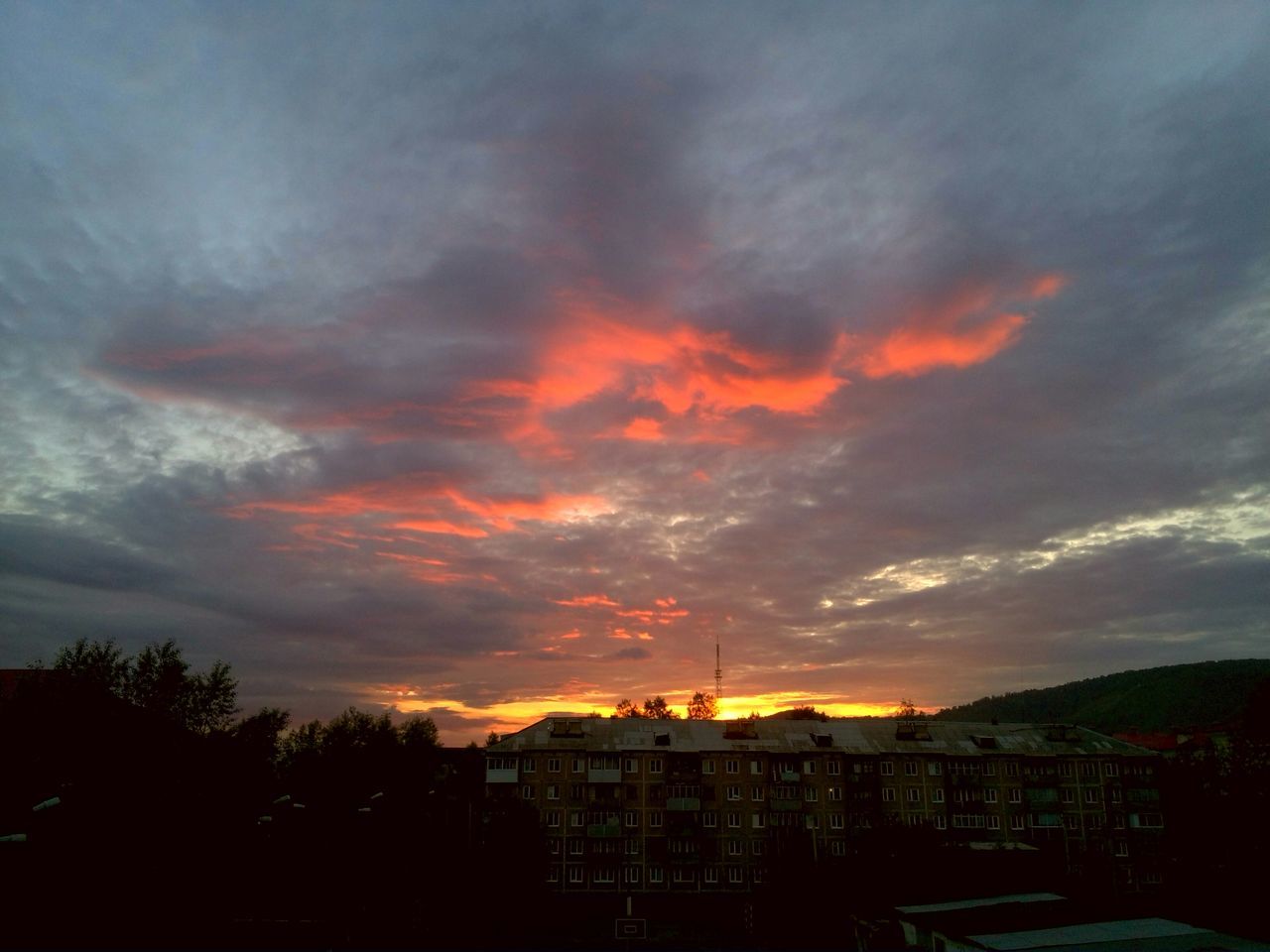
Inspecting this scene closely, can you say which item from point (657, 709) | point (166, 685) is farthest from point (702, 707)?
point (166, 685)

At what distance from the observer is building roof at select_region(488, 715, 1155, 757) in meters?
82.2

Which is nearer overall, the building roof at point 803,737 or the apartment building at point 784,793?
the apartment building at point 784,793

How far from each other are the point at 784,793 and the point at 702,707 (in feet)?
162

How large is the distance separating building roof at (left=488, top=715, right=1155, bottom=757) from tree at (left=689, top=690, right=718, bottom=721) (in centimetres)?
4052

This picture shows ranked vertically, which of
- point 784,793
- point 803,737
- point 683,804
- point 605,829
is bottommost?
point 605,829

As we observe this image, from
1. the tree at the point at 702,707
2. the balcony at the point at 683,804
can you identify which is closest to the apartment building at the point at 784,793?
the balcony at the point at 683,804

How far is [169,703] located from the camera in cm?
7431

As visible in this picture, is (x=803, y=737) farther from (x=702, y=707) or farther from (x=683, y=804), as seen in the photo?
(x=702, y=707)

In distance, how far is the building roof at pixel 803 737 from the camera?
270 feet

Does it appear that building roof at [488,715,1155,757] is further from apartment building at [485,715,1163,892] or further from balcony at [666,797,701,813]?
balcony at [666,797,701,813]

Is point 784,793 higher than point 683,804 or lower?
higher

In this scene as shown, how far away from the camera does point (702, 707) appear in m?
131

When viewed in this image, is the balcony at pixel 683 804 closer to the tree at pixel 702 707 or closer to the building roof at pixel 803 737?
the building roof at pixel 803 737

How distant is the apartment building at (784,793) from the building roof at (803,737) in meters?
0.19
